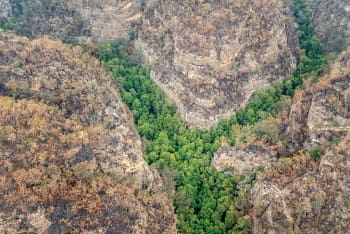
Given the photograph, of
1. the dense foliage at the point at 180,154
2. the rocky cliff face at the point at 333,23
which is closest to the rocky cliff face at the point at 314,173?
the dense foliage at the point at 180,154

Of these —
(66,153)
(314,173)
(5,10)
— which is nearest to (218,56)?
(314,173)

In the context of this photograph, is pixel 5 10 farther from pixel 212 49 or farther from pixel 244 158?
pixel 244 158

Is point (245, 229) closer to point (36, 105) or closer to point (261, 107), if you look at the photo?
point (261, 107)

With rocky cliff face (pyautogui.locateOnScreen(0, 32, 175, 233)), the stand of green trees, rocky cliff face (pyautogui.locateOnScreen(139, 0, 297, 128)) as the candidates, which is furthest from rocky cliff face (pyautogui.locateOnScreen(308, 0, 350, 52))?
rocky cliff face (pyautogui.locateOnScreen(0, 32, 175, 233))

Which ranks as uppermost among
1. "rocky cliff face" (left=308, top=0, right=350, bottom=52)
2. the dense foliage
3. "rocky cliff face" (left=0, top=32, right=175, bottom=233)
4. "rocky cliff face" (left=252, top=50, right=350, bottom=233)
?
"rocky cliff face" (left=308, top=0, right=350, bottom=52)

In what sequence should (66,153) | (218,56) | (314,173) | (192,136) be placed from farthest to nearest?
(218,56) < (192,136) < (314,173) < (66,153)

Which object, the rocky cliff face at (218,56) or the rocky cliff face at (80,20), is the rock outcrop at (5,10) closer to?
the rocky cliff face at (80,20)

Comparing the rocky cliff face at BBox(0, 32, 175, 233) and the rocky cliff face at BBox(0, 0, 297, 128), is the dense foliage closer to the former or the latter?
the rocky cliff face at BBox(0, 0, 297, 128)
